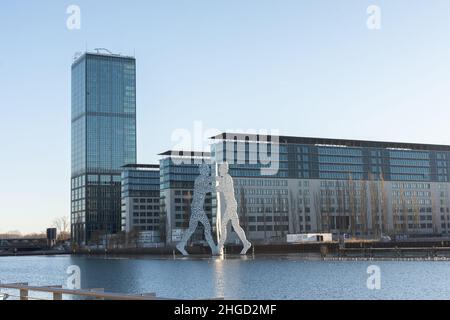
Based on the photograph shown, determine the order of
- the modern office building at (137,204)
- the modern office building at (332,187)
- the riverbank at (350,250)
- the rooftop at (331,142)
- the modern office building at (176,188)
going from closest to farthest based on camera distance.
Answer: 1. the riverbank at (350,250)
2. the modern office building at (332,187)
3. the rooftop at (331,142)
4. the modern office building at (176,188)
5. the modern office building at (137,204)

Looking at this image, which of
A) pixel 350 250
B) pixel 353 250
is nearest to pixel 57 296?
pixel 353 250

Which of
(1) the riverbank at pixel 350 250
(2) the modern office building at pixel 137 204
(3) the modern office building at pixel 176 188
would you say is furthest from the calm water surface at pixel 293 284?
(2) the modern office building at pixel 137 204

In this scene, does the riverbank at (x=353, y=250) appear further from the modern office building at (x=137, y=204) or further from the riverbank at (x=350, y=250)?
the modern office building at (x=137, y=204)

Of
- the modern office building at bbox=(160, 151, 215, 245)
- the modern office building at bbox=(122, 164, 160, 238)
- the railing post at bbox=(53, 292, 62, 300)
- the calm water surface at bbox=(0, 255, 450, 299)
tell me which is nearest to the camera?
the railing post at bbox=(53, 292, 62, 300)

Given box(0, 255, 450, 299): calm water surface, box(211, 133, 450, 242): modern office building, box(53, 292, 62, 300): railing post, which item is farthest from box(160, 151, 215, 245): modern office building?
box(53, 292, 62, 300): railing post

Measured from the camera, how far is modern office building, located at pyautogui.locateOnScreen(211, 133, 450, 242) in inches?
5915

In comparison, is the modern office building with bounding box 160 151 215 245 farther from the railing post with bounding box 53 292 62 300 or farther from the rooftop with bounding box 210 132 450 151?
the railing post with bounding box 53 292 62 300

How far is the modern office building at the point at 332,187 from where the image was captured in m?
150

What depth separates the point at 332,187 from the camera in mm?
161250

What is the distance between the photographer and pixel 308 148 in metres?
161

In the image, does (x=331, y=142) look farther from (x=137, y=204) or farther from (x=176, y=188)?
(x=137, y=204)
